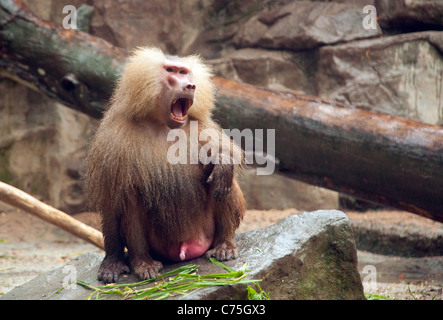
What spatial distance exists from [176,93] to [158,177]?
618 millimetres

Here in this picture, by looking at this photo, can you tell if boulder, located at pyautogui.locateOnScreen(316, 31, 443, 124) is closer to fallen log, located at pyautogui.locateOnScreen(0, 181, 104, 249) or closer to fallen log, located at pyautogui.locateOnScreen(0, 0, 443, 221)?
fallen log, located at pyautogui.locateOnScreen(0, 0, 443, 221)

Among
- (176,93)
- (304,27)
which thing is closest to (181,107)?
(176,93)

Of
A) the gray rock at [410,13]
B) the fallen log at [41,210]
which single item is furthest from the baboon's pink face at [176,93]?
the gray rock at [410,13]

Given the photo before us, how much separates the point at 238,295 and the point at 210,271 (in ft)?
1.28

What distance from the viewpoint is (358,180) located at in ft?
18.6

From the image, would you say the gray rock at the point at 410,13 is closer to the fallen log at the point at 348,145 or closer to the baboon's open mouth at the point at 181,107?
the fallen log at the point at 348,145

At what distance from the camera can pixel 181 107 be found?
3.90 m

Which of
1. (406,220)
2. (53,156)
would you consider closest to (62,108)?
(53,156)

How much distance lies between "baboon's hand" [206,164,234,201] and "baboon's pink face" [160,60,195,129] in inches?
17.8

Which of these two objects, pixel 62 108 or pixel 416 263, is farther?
pixel 62 108

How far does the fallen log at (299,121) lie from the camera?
17.7 feet

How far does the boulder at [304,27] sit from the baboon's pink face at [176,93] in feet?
14.8

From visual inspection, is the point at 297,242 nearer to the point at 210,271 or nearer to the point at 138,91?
the point at 210,271

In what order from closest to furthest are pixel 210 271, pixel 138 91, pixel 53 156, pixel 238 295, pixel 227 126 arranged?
1. pixel 238 295
2. pixel 210 271
3. pixel 138 91
4. pixel 227 126
5. pixel 53 156
